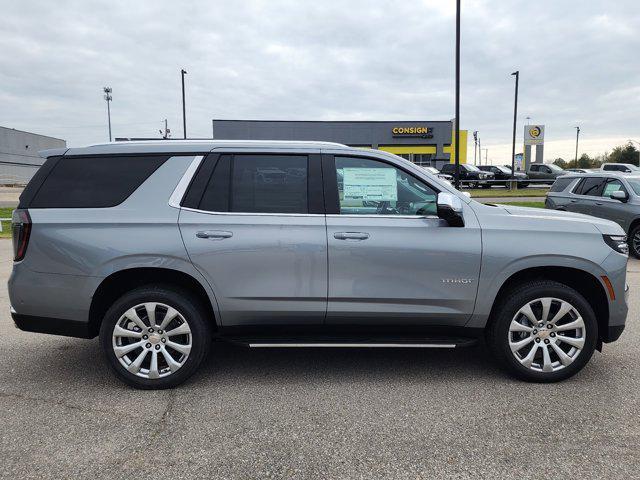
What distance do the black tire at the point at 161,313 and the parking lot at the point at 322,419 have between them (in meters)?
0.10

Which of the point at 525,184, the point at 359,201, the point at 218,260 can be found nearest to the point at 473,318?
the point at 359,201

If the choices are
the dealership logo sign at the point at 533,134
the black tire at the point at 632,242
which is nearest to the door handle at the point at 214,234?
the black tire at the point at 632,242

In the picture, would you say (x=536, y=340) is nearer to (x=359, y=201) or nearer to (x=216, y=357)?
(x=359, y=201)

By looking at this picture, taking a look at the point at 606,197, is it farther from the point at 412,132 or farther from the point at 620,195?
the point at 412,132

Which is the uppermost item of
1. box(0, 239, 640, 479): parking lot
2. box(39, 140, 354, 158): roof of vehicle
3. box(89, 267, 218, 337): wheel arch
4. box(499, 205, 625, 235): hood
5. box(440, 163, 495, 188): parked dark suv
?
box(440, 163, 495, 188): parked dark suv

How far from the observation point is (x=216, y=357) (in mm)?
4457

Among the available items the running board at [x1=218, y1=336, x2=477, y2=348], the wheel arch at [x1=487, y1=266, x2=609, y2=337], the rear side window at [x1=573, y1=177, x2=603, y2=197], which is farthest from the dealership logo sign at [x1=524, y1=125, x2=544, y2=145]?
the running board at [x1=218, y1=336, x2=477, y2=348]

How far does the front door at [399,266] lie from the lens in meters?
3.67

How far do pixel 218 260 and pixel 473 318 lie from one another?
1.98 meters

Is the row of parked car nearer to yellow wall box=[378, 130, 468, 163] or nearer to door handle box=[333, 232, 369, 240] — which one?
yellow wall box=[378, 130, 468, 163]

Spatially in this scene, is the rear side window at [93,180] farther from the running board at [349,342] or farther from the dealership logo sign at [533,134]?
the dealership logo sign at [533,134]

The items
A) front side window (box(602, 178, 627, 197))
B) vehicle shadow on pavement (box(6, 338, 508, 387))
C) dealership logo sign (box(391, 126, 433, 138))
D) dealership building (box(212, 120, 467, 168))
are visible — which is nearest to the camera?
vehicle shadow on pavement (box(6, 338, 508, 387))

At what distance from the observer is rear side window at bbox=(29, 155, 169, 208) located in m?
3.75

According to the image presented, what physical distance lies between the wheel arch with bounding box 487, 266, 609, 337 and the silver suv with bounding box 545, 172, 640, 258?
22.0 feet
